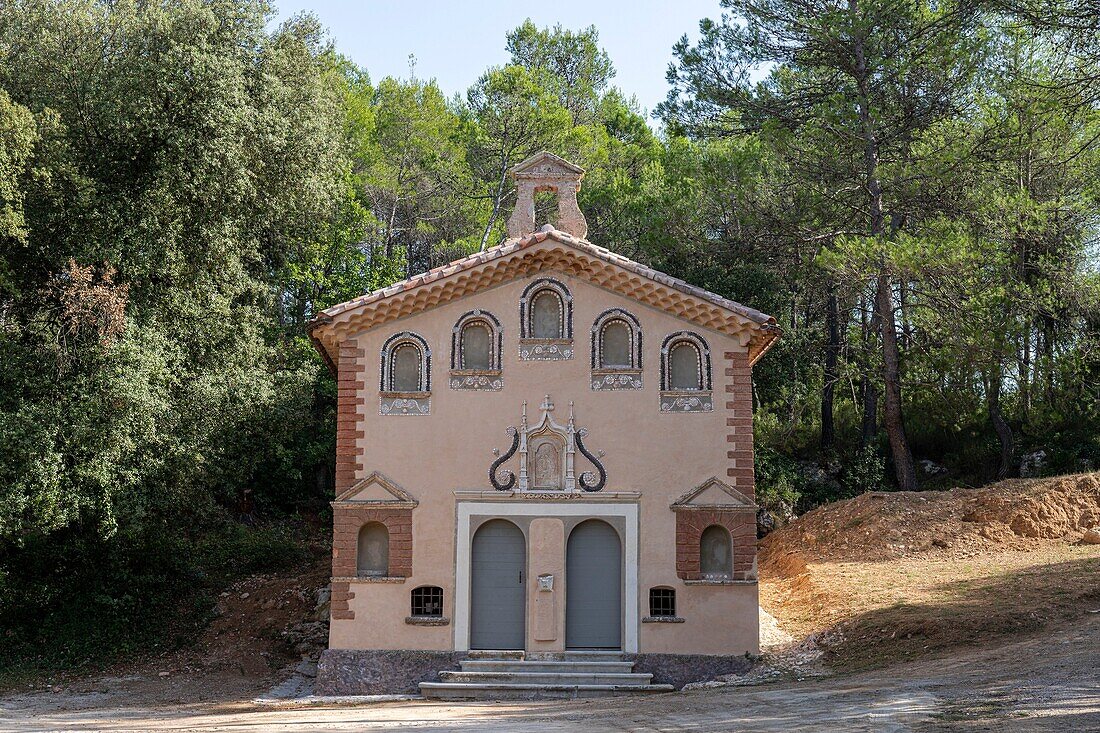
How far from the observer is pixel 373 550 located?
1923 centimetres

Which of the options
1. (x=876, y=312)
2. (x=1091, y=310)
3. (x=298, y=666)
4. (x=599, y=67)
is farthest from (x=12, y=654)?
(x=599, y=67)

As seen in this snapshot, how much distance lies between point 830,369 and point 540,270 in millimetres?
18057

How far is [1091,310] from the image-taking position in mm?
29594

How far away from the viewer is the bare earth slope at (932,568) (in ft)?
61.2

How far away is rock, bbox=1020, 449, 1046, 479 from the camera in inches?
1219

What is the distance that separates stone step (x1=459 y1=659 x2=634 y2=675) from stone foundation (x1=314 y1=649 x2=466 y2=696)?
0.34 meters

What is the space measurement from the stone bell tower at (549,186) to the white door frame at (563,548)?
5356 mm

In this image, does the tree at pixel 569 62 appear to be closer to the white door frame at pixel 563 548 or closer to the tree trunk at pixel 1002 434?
the tree trunk at pixel 1002 434

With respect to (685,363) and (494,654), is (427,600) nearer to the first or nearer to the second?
(494,654)

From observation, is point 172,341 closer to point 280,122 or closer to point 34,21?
point 280,122

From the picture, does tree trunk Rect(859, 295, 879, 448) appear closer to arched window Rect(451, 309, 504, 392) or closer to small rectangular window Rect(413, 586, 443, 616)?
arched window Rect(451, 309, 504, 392)

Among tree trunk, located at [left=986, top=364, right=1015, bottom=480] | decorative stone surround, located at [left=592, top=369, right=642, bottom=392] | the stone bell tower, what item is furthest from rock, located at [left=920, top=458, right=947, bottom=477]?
decorative stone surround, located at [left=592, top=369, right=642, bottom=392]

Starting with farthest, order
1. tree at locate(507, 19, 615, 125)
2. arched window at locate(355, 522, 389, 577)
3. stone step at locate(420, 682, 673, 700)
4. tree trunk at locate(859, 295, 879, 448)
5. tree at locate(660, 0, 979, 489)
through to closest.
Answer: tree at locate(507, 19, 615, 125) < tree trunk at locate(859, 295, 879, 448) < tree at locate(660, 0, 979, 489) < arched window at locate(355, 522, 389, 577) < stone step at locate(420, 682, 673, 700)

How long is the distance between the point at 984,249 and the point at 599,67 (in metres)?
25.5
